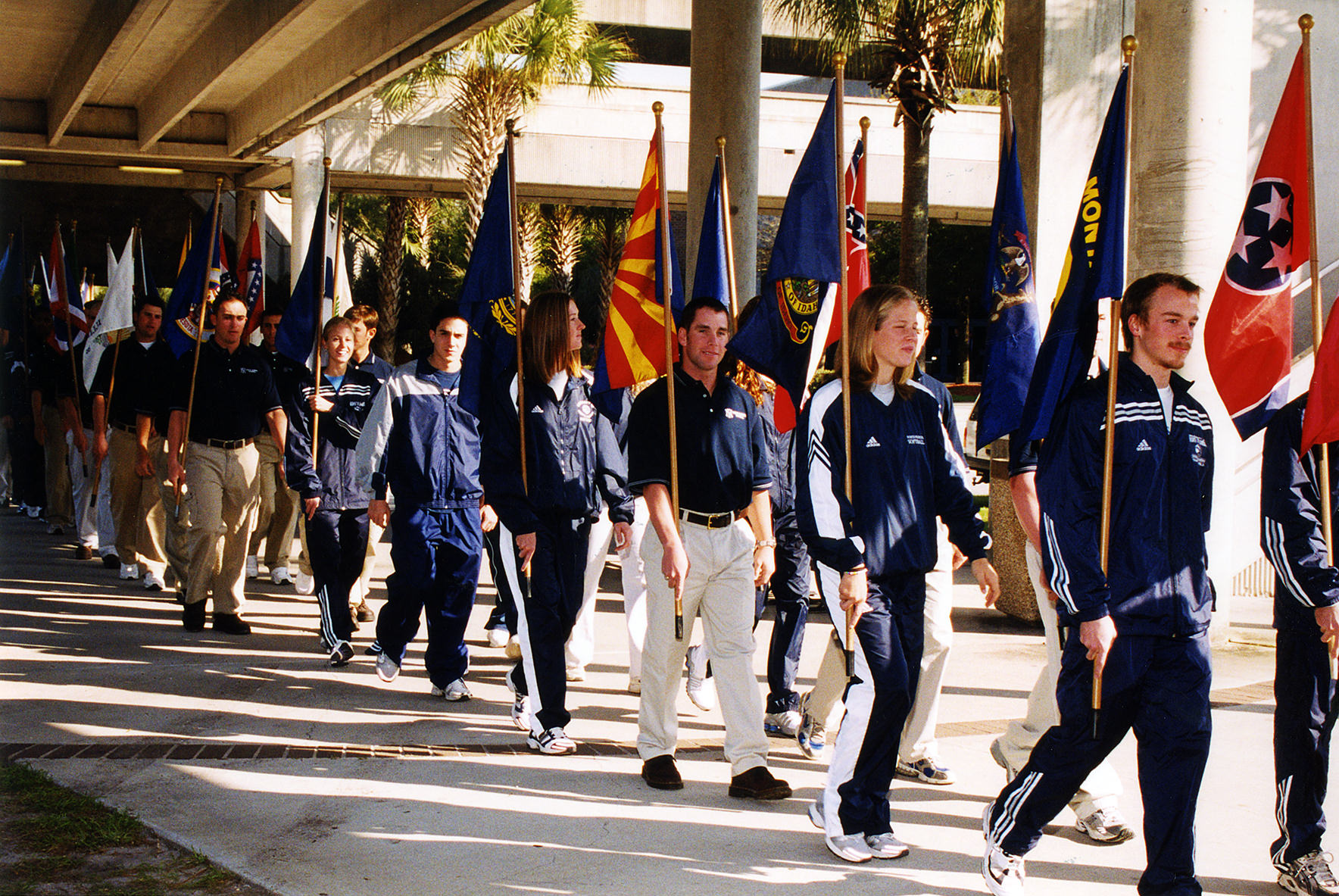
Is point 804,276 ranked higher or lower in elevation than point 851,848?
higher

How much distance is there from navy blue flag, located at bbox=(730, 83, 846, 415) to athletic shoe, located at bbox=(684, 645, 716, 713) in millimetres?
2261

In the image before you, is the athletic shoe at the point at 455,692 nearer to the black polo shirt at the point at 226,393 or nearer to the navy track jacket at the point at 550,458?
the navy track jacket at the point at 550,458

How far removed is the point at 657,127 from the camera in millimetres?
6332

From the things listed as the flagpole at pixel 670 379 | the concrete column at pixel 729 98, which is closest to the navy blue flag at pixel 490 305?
the flagpole at pixel 670 379

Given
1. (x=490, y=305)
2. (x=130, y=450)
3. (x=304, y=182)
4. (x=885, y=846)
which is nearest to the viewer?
(x=885, y=846)

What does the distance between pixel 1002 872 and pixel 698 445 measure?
222cm

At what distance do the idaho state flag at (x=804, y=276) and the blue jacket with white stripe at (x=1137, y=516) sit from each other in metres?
1.44

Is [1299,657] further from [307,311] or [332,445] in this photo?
[307,311]

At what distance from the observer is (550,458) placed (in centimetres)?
643

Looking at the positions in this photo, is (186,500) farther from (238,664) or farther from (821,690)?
(821,690)

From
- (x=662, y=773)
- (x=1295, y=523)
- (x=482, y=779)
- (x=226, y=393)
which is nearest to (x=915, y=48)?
(x=226, y=393)

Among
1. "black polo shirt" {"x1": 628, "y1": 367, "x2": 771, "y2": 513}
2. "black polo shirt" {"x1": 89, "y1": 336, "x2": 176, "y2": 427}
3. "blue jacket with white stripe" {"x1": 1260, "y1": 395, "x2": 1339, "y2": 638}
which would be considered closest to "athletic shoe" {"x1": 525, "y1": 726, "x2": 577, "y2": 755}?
"black polo shirt" {"x1": 628, "y1": 367, "x2": 771, "y2": 513}

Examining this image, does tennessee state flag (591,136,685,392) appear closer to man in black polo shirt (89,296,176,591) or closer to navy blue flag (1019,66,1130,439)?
→ navy blue flag (1019,66,1130,439)

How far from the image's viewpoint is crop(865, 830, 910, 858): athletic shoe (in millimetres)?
4773
